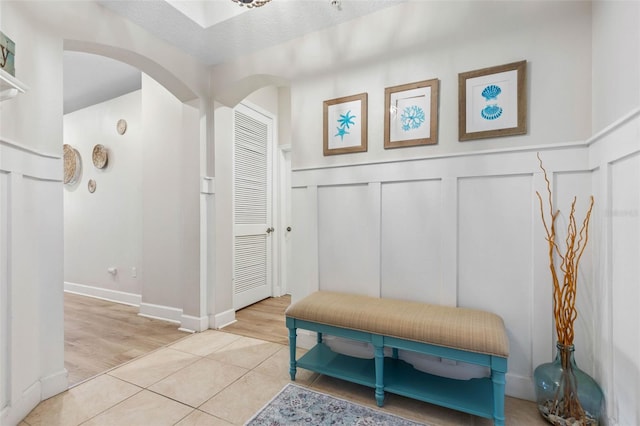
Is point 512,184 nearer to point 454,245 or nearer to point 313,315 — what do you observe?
point 454,245

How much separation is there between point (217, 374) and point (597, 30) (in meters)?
2.99

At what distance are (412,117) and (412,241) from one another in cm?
83

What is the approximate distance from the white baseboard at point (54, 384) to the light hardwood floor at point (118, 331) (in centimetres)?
10

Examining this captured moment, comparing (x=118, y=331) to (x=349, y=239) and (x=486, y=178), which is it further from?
(x=486, y=178)

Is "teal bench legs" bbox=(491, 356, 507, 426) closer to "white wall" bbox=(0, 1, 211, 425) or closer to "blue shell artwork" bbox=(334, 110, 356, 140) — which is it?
"blue shell artwork" bbox=(334, 110, 356, 140)

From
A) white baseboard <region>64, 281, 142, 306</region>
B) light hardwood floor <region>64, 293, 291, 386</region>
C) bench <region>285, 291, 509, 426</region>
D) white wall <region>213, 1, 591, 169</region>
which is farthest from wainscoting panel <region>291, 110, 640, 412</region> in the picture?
white baseboard <region>64, 281, 142, 306</region>

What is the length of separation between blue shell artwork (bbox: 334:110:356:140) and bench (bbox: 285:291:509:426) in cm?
118

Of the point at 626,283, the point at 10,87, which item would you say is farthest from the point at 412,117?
the point at 10,87

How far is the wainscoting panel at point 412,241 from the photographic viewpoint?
1970 mm

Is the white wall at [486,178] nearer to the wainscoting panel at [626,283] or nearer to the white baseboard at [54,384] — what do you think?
the wainscoting panel at [626,283]

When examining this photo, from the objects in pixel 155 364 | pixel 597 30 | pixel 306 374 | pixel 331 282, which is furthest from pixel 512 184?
pixel 155 364

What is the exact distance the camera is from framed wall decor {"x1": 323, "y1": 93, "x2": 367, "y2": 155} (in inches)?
86.6

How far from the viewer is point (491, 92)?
5.97ft

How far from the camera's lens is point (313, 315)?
74.5 inches
